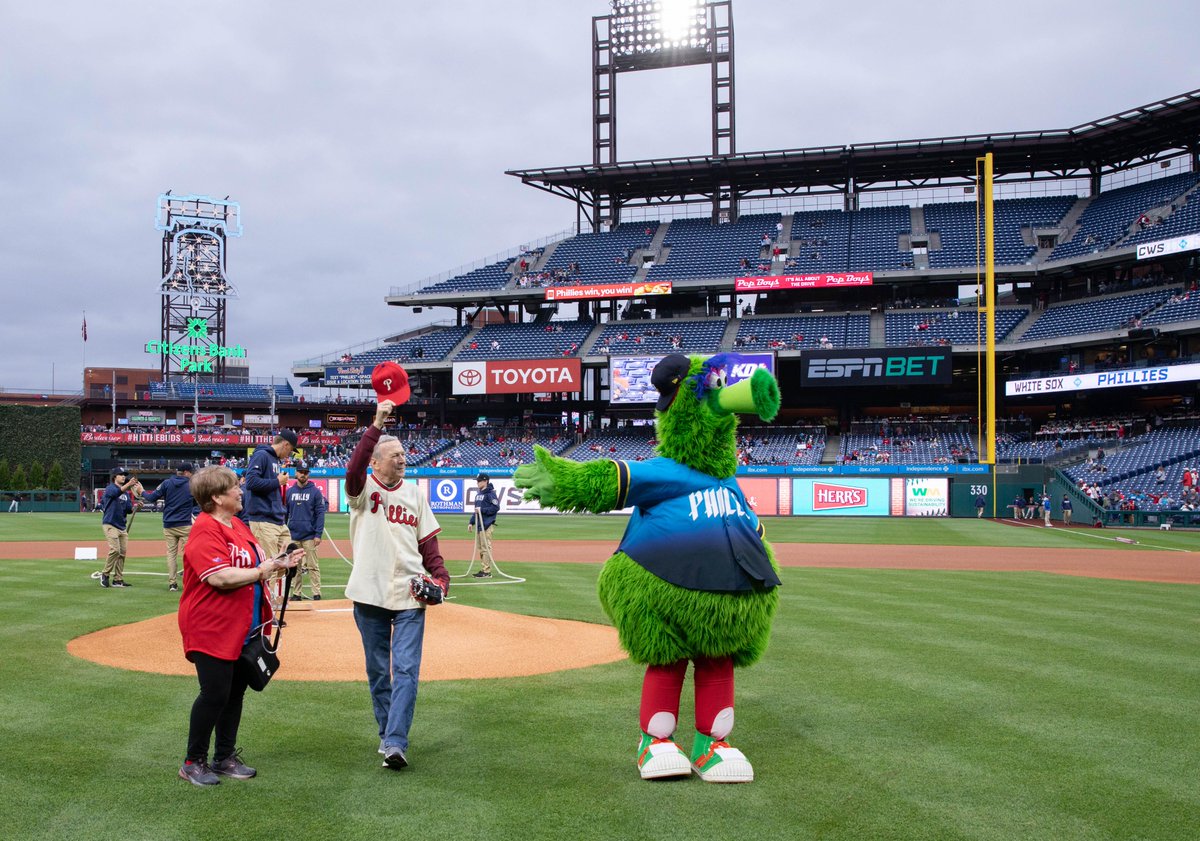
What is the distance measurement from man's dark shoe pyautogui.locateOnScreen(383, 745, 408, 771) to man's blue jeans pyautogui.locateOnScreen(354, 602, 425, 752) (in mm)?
66

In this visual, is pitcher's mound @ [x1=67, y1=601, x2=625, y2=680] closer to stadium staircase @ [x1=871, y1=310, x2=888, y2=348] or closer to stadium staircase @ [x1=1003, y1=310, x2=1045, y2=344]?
stadium staircase @ [x1=871, y1=310, x2=888, y2=348]

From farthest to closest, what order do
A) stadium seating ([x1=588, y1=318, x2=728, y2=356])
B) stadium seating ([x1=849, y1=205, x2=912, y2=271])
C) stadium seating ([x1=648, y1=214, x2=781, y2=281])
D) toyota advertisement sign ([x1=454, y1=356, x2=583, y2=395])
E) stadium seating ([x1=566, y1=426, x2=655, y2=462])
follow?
stadium seating ([x1=648, y1=214, x2=781, y2=281]) → stadium seating ([x1=588, y1=318, x2=728, y2=356]) → stadium seating ([x1=849, y1=205, x2=912, y2=271]) → toyota advertisement sign ([x1=454, y1=356, x2=583, y2=395]) → stadium seating ([x1=566, y1=426, x2=655, y2=462])

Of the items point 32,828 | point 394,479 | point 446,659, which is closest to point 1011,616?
point 446,659

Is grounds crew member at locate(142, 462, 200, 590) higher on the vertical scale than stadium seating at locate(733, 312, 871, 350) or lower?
lower

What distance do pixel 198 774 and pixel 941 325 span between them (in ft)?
165

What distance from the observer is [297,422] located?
70.0 metres

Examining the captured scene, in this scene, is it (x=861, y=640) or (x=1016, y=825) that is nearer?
(x=1016, y=825)

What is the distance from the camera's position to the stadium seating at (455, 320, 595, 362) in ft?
183

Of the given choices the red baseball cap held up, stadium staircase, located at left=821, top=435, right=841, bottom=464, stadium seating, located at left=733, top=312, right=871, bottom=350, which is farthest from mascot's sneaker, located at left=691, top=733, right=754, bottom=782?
stadium seating, located at left=733, top=312, right=871, bottom=350

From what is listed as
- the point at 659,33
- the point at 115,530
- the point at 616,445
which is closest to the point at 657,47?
the point at 659,33

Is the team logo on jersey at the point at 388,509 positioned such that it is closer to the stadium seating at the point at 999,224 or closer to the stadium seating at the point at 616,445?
the stadium seating at the point at 616,445

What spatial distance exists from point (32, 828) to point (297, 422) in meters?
68.5

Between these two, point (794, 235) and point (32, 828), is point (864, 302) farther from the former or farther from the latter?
point (32, 828)

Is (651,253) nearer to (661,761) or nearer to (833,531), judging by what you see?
(833,531)
